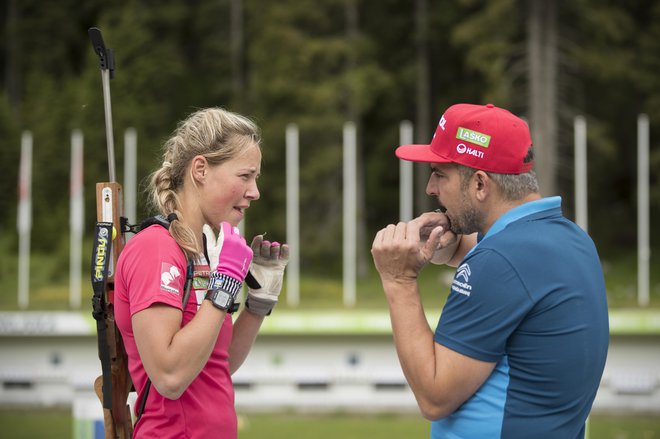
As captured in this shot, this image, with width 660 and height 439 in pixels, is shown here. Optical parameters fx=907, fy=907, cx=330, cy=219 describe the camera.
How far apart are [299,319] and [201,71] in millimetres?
24109

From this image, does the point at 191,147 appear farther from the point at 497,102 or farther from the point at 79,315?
the point at 497,102

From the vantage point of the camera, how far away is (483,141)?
262 cm

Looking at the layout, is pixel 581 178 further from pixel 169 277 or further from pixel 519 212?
pixel 169 277

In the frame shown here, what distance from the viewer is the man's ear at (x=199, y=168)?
2.84 m

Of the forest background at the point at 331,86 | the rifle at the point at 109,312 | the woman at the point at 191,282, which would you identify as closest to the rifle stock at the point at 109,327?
the rifle at the point at 109,312

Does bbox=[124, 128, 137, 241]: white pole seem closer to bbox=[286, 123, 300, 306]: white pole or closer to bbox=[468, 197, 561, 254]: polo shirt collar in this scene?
bbox=[286, 123, 300, 306]: white pole

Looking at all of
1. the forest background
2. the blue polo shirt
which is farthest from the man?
the forest background

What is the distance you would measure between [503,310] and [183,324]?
943 mm

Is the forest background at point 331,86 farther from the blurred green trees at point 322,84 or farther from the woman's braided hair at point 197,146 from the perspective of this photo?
the woman's braided hair at point 197,146

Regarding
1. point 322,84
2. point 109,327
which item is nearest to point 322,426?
point 109,327

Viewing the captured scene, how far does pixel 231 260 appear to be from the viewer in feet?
8.81

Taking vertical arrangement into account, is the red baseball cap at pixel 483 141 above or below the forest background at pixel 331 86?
below

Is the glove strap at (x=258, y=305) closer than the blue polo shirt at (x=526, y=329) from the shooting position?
No

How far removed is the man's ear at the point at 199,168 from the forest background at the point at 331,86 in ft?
61.7
